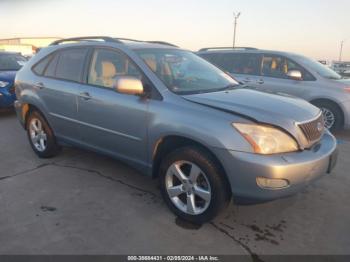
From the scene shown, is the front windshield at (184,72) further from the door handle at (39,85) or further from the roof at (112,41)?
the door handle at (39,85)

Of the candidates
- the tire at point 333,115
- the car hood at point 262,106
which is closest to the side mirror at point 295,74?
the tire at point 333,115

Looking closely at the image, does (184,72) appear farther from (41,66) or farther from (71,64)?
(41,66)

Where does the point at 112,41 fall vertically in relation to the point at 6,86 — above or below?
above

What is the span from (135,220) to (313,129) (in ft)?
6.18

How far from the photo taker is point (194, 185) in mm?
2977

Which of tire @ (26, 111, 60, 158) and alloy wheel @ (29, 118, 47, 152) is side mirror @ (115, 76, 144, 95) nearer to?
tire @ (26, 111, 60, 158)

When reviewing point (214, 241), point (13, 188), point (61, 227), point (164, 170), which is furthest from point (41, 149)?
point (214, 241)

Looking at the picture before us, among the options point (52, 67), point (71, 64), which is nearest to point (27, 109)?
point (52, 67)

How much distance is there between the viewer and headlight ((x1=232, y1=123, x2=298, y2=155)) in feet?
8.48

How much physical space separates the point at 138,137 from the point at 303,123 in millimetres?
1589

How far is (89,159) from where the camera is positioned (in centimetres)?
474

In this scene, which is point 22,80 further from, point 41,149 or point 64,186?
point 64,186

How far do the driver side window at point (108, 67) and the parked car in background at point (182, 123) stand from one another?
12 millimetres

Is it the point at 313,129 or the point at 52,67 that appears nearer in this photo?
the point at 313,129
